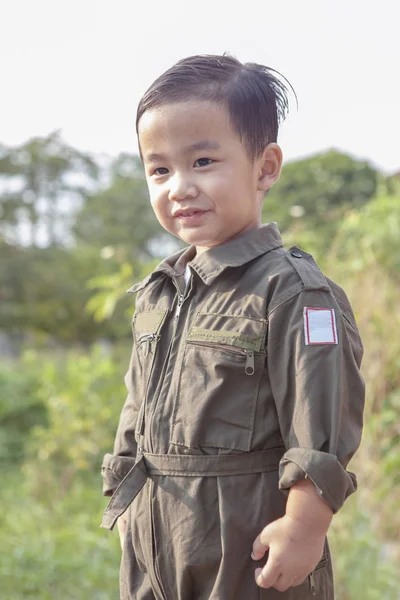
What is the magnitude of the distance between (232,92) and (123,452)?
80cm

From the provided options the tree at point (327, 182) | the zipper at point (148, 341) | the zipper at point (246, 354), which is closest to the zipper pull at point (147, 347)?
the zipper at point (148, 341)

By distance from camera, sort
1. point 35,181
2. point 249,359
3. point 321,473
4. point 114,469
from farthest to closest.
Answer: point 35,181
point 114,469
point 249,359
point 321,473

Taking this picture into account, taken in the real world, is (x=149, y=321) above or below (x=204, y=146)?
below

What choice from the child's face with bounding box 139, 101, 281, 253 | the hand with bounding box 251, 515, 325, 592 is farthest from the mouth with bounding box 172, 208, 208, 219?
the hand with bounding box 251, 515, 325, 592

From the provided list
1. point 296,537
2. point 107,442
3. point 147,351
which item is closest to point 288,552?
point 296,537

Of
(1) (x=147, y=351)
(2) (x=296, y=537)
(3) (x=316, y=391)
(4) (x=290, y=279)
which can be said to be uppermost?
(4) (x=290, y=279)

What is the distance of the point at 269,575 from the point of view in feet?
4.29

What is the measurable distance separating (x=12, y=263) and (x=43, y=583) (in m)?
10.9

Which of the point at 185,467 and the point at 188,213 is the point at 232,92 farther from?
the point at 185,467

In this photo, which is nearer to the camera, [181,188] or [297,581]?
[297,581]

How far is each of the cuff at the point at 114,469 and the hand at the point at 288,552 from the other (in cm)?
42

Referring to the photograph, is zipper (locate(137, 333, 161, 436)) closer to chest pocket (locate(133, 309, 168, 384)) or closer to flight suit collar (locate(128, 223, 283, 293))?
chest pocket (locate(133, 309, 168, 384))

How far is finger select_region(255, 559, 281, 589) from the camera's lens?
4.27ft

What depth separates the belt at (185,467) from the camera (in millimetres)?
1389
